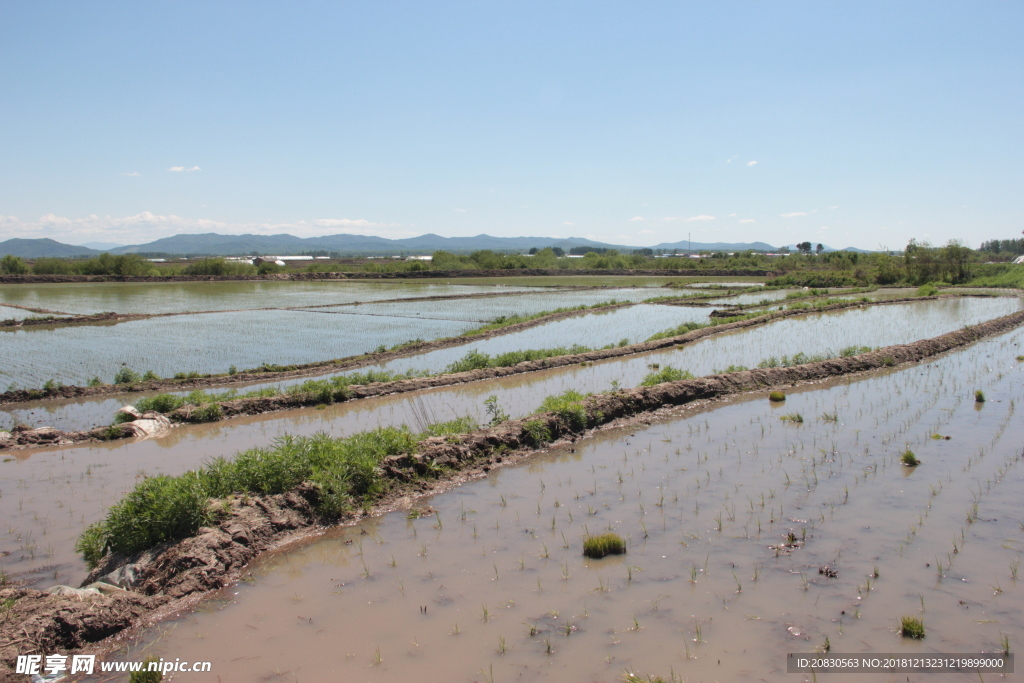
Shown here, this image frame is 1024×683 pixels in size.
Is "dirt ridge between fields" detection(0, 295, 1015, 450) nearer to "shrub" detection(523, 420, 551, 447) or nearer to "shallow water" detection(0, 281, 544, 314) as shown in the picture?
"shrub" detection(523, 420, 551, 447)

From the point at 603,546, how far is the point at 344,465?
2999 mm

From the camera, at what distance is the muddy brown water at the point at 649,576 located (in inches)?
156

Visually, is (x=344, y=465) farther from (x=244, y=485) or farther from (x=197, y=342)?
(x=197, y=342)

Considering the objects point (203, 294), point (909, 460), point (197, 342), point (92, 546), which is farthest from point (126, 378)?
point (203, 294)

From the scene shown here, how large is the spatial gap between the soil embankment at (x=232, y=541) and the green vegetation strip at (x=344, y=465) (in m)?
0.03

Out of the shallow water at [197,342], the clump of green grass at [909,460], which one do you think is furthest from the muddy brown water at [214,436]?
the clump of green grass at [909,460]

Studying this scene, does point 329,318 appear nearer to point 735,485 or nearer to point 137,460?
point 137,460

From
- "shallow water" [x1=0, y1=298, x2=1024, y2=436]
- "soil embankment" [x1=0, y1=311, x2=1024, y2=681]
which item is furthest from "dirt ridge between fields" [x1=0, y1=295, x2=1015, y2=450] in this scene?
"soil embankment" [x1=0, y1=311, x2=1024, y2=681]

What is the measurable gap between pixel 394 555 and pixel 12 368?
14228 millimetres

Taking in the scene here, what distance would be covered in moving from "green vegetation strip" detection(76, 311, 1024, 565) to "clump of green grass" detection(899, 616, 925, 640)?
4751 mm

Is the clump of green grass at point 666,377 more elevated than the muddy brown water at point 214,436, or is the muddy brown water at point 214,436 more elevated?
the clump of green grass at point 666,377

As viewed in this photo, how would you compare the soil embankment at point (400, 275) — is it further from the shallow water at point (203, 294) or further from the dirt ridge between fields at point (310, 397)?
the dirt ridge between fields at point (310, 397)

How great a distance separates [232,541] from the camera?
5309 mm

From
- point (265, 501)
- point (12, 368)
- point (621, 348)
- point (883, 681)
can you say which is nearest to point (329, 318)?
point (12, 368)
